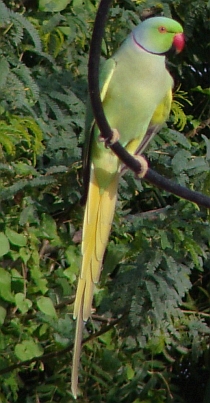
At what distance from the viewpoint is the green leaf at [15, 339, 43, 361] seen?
2836 millimetres

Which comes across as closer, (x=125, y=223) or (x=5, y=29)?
(x=5, y=29)

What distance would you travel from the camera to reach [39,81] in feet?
9.98

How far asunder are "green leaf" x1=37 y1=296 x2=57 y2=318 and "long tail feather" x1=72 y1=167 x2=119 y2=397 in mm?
393

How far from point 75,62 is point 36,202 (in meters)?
0.58

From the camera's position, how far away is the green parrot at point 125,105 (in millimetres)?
2699

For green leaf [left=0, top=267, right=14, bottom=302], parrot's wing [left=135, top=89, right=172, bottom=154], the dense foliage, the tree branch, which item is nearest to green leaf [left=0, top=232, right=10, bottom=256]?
the dense foliage

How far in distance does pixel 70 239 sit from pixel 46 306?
28 centimetres

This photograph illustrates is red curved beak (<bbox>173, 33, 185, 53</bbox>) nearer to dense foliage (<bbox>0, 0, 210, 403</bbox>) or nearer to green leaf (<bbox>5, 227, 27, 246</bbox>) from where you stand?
dense foliage (<bbox>0, 0, 210, 403</bbox>)

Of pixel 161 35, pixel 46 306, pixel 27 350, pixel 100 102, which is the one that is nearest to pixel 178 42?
pixel 161 35

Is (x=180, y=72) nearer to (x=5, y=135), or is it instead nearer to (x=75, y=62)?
(x=75, y=62)

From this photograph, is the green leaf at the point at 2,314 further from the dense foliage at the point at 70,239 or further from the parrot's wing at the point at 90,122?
the parrot's wing at the point at 90,122

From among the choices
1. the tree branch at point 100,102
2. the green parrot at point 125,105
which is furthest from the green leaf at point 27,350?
the tree branch at point 100,102

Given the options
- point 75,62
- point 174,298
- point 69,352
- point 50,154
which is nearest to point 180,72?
point 75,62

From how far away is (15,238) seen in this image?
2.85 m
